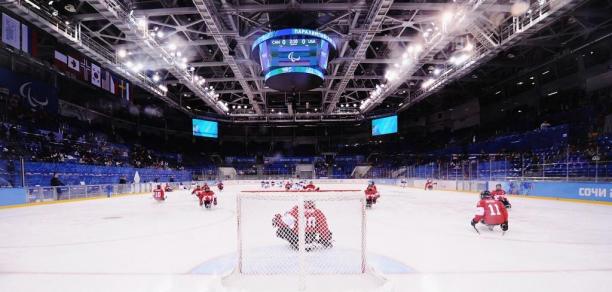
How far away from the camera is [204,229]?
814 cm

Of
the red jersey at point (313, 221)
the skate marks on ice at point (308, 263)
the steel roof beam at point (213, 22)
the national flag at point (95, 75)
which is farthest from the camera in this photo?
the national flag at point (95, 75)

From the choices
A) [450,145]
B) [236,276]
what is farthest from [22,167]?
[450,145]

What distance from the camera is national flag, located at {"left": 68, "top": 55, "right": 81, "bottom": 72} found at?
1600 centimetres

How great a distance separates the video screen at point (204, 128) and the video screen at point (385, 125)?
17.7 metres

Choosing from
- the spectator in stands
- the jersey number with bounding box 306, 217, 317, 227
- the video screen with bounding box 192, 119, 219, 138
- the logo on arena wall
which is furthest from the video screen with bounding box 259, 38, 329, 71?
the video screen with bounding box 192, 119, 219, 138

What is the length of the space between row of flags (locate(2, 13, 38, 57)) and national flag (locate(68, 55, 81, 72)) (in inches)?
73.5

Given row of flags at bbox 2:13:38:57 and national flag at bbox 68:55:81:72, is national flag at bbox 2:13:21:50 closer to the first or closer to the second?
row of flags at bbox 2:13:38:57

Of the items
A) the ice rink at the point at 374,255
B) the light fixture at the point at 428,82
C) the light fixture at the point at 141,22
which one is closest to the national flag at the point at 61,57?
the light fixture at the point at 141,22

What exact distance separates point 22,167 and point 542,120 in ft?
98.5

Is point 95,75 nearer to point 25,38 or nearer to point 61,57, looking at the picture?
point 61,57

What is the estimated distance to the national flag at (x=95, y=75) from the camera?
58.5 ft

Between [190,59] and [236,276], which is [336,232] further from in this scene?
[190,59]

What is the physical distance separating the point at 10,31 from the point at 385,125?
102 feet

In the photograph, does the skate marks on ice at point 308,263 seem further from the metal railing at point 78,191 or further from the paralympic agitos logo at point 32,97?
the paralympic agitos logo at point 32,97
